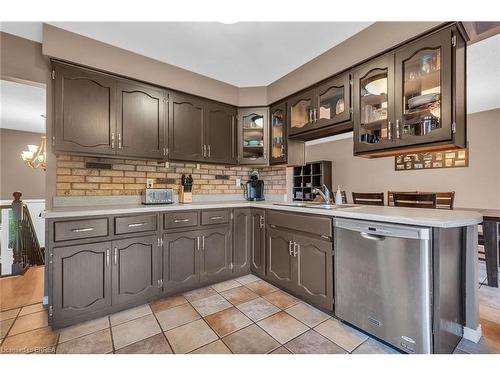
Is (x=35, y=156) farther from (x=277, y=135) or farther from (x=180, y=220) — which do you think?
(x=277, y=135)

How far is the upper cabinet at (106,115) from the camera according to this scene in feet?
6.49

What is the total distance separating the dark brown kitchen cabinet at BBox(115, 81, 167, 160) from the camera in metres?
2.24

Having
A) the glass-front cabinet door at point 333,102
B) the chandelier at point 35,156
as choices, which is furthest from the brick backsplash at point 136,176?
the chandelier at point 35,156

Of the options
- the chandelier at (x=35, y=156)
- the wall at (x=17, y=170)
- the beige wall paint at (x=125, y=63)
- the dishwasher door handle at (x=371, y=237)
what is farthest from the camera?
the wall at (x=17, y=170)

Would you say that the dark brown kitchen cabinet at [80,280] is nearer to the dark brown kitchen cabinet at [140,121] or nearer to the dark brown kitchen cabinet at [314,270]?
the dark brown kitchen cabinet at [140,121]

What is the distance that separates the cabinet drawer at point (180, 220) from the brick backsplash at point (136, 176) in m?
0.68

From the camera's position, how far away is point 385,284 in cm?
147

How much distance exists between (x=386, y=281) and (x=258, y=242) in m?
1.39

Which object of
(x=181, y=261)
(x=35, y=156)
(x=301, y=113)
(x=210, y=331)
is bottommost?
(x=210, y=331)

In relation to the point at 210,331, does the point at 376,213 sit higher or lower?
higher

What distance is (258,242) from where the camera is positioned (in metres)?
2.62

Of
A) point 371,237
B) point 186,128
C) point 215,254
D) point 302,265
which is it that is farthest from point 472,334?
point 186,128
